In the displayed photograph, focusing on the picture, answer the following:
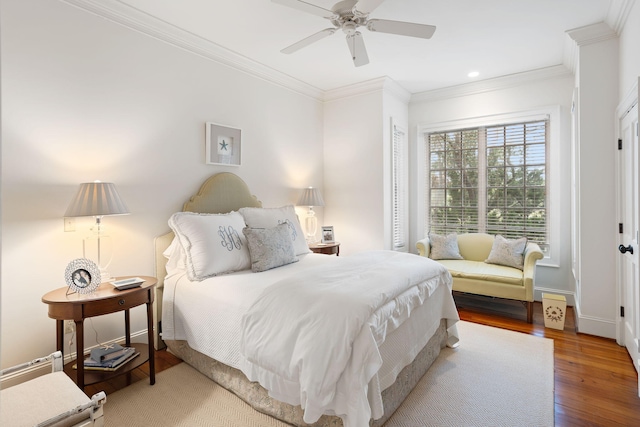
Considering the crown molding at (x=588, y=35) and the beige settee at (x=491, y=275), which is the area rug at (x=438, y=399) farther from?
the crown molding at (x=588, y=35)

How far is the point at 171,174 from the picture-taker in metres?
3.06

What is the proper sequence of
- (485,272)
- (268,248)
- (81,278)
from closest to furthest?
(81,278), (268,248), (485,272)

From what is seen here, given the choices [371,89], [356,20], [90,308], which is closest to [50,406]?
[90,308]

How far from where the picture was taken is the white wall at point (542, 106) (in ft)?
13.1

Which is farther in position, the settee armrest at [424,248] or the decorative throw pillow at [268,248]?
the settee armrest at [424,248]

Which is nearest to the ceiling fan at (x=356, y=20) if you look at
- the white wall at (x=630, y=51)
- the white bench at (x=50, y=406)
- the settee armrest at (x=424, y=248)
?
the white wall at (x=630, y=51)

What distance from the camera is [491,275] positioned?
3.66 metres

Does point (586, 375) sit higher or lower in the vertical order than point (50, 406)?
lower

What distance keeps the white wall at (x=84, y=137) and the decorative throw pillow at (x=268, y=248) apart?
0.88 meters

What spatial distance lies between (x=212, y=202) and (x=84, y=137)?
1.17 metres

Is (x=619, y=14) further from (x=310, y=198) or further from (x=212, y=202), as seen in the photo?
(x=212, y=202)

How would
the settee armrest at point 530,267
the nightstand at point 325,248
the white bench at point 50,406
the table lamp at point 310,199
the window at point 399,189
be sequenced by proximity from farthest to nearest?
the window at point 399,189, the table lamp at point 310,199, the nightstand at point 325,248, the settee armrest at point 530,267, the white bench at point 50,406

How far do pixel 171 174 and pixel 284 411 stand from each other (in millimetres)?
2236

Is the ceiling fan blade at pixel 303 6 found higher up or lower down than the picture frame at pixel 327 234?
higher up
